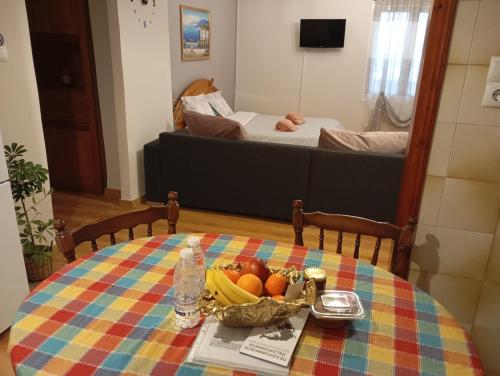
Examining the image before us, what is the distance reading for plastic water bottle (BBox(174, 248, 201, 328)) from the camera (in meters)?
0.98

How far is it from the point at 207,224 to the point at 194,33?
2628 millimetres

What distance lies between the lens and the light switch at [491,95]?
1.37 m

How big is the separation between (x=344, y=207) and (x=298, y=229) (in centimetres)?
175

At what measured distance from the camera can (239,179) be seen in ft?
11.0

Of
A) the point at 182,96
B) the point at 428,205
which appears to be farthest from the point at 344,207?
the point at 182,96

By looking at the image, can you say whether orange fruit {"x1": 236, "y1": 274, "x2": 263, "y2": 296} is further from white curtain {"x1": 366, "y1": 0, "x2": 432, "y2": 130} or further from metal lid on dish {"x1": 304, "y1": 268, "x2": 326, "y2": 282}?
white curtain {"x1": 366, "y1": 0, "x2": 432, "y2": 130}

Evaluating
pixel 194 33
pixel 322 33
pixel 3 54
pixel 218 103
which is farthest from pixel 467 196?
pixel 322 33

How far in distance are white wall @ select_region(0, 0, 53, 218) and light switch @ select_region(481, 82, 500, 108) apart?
7.72ft

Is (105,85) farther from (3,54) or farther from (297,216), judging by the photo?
(297,216)

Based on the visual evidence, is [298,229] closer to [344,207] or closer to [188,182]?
[344,207]

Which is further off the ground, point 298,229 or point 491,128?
point 491,128

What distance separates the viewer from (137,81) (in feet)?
11.2

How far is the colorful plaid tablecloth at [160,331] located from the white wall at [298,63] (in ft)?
16.8

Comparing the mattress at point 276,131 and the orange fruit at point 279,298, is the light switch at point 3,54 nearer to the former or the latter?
the mattress at point 276,131
